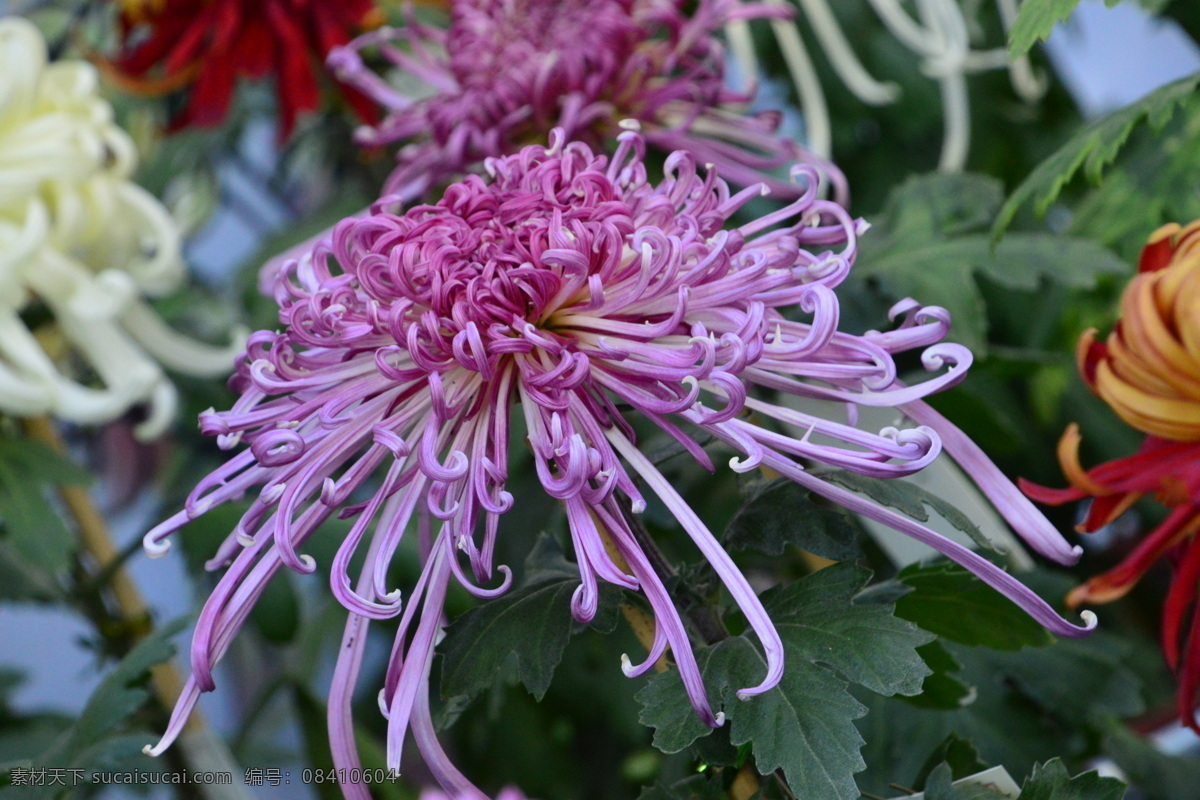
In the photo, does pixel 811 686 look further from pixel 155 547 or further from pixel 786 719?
pixel 155 547

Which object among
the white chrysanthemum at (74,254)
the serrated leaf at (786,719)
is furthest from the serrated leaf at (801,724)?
the white chrysanthemum at (74,254)

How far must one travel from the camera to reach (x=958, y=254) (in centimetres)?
49

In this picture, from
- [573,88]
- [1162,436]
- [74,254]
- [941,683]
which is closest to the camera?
[1162,436]

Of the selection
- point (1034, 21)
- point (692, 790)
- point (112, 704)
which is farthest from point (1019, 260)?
point (112, 704)

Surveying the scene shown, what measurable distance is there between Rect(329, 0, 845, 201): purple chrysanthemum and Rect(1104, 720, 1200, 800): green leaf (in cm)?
27

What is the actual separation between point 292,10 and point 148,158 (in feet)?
0.93

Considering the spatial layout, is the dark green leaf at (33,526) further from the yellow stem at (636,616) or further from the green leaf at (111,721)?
the yellow stem at (636,616)

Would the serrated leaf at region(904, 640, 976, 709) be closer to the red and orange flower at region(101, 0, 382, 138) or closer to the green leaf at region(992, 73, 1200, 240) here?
the green leaf at region(992, 73, 1200, 240)

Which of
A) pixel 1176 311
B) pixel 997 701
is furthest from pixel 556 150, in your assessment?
pixel 997 701

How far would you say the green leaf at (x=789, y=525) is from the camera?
0.31 meters

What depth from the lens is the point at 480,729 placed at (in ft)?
2.23

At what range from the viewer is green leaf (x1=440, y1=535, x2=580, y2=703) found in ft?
0.99

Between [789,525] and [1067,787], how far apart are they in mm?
103

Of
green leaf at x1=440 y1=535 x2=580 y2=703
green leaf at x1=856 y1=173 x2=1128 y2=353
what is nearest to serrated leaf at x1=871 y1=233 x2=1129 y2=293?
green leaf at x1=856 y1=173 x2=1128 y2=353
